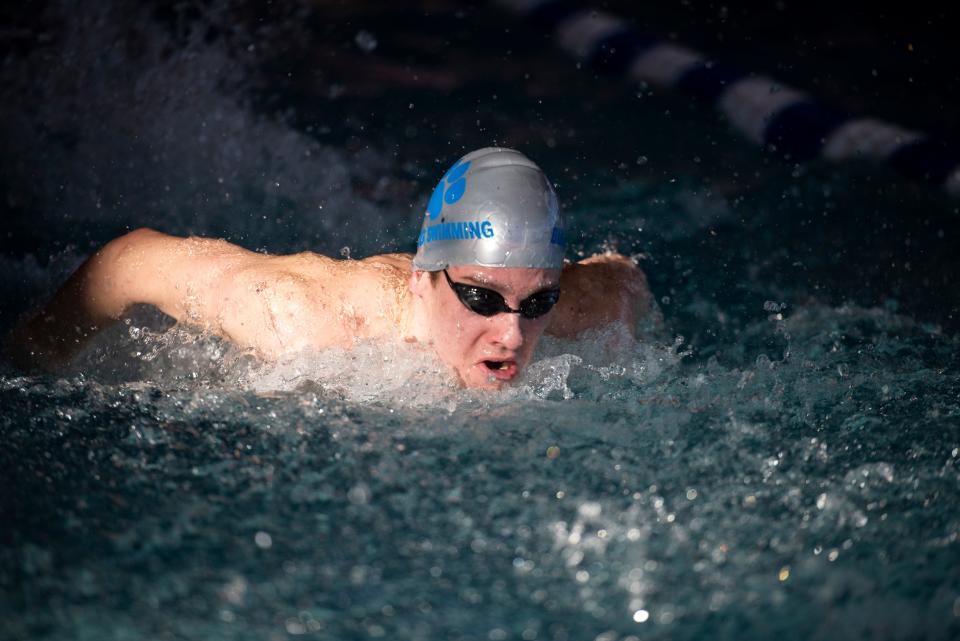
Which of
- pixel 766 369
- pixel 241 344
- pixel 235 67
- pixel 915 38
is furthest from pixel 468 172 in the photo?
pixel 915 38

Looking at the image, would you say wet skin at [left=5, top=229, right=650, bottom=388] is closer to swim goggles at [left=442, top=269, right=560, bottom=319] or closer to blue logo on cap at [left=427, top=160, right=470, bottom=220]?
swim goggles at [left=442, top=269, right=560, bottom=319]

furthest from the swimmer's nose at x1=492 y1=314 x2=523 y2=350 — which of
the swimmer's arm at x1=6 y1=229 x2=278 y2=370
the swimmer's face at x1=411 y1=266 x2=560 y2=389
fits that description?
the swimmer's arm at x1=6 y1=229 x2=278 y2=370

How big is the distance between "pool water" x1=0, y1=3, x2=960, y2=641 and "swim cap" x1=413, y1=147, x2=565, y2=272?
0.31 meters

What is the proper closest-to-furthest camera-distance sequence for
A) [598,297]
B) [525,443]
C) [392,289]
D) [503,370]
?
1. [525,443]
2. [503,370]
3. [392,289]
4. [598,297]

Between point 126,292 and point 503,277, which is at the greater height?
point 503,277

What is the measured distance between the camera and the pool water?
6.04 ft

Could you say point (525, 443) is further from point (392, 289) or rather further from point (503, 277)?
point (392, 289)

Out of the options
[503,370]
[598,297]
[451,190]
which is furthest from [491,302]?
[598,297]

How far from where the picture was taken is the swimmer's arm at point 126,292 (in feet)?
8.87

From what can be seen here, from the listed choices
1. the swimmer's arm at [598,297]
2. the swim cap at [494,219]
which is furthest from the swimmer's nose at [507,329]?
the swimmer's arm at [598,297]

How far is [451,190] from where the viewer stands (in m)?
2.59

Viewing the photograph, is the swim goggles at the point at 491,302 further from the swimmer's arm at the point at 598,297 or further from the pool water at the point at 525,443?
the swimmer's arm at the point at 598,297

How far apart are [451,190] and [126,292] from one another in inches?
36.4

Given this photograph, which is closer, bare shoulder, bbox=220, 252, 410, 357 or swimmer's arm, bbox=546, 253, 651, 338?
bare shoulder, bbox=220, 252, 410, 357
